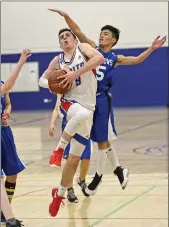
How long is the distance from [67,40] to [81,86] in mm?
545

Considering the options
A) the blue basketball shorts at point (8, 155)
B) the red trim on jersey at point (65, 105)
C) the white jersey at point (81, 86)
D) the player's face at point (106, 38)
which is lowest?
the blue basketball shorts at point (8, 155)

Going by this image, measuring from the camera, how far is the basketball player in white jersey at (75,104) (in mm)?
6297

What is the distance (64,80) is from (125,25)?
1892 cm

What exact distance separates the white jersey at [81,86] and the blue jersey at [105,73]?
841 mm

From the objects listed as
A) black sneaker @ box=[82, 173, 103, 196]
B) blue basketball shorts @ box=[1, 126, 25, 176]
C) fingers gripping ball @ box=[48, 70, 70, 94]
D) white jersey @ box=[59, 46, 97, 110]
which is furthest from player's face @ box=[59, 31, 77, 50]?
black sneaker @ box=[82, 173, 103, 196]

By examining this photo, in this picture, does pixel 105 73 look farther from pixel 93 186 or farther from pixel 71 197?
pixel 71 197

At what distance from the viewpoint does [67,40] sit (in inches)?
255

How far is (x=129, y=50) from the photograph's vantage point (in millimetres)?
24281

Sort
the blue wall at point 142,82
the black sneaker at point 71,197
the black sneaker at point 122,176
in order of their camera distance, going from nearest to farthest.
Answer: the black sneaker at point 71,197 < the black sneaker at point 122,176 < the blue wall at point 142,82

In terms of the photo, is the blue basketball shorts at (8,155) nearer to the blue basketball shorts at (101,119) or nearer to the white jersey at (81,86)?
the white jersey at (81,86)

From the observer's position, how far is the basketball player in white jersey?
20.7 ft

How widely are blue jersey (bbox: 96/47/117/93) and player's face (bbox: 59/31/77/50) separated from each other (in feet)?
2.83

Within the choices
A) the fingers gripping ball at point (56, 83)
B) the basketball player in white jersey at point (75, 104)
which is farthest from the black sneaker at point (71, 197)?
the fingers gripping ball at point (56, 83)

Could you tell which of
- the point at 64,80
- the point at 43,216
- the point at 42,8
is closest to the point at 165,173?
the point at 43,216
